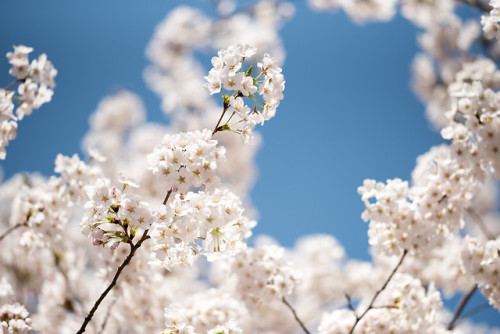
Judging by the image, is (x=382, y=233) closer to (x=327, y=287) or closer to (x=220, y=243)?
(x=220, y=243)

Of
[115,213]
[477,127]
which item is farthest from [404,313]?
[115,213]

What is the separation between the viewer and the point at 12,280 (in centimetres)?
783

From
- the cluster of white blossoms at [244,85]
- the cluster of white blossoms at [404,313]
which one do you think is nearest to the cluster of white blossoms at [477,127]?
the cluster of white blossoms at [404,313]

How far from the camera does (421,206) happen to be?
13.4 feet

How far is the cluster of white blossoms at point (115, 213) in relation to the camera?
2598mm

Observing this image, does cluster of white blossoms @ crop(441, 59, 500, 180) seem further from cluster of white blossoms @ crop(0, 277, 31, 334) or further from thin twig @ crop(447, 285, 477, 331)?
cluster of white blossoms @ crop(0, 277, 31, 334)

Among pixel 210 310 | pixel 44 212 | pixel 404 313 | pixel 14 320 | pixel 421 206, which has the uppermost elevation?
pixel 44 212

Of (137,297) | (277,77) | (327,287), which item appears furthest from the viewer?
(327,287)

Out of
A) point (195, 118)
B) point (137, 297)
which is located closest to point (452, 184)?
point (137, 297)

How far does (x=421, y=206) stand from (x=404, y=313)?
1.11 m

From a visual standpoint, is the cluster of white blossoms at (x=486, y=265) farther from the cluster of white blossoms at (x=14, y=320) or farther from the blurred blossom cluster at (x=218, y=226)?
the cluster of white blossoms at (x=14, y=320)

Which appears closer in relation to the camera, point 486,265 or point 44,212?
point 486,265

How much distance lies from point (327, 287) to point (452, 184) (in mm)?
6829

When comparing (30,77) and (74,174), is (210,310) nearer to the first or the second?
(74,174)
